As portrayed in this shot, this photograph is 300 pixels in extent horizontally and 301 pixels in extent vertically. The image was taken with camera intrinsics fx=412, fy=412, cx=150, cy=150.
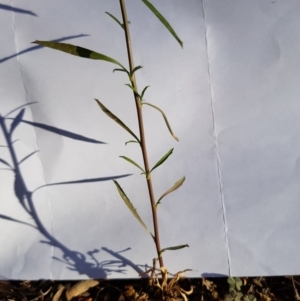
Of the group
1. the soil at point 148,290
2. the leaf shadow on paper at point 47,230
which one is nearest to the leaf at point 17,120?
the leaf shadow on paper at point 47,230

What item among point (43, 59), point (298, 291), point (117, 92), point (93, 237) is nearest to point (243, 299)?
point (298, 291)

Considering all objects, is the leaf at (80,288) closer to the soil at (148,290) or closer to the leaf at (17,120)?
the soil at (148,290)

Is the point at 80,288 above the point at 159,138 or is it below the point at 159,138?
below

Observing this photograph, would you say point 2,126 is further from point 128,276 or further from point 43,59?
point 128,276

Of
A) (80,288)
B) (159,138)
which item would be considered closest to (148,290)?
(80,288)

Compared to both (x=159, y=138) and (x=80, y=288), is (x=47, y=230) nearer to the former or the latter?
(x=80, y=288)
